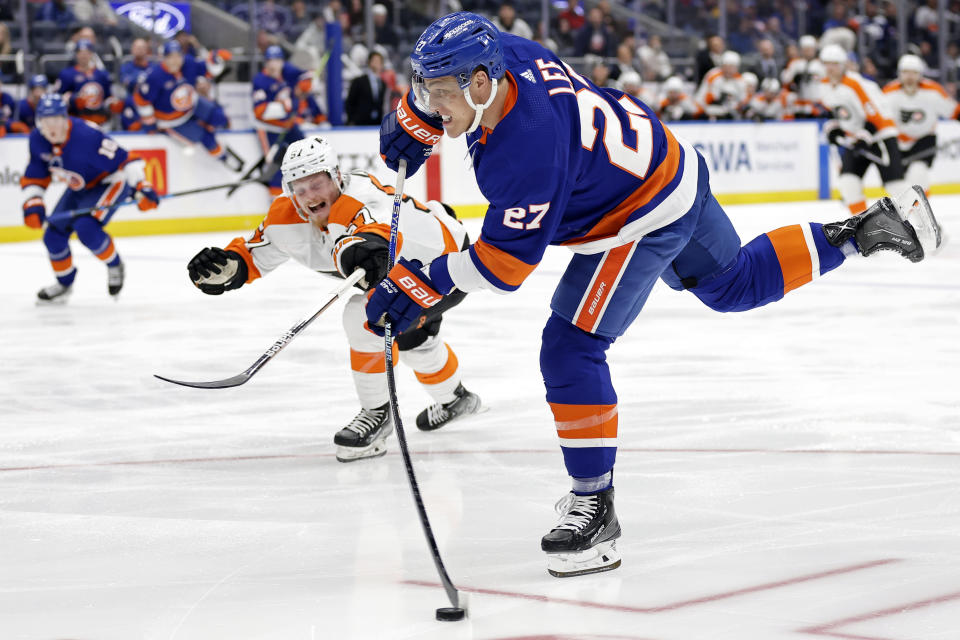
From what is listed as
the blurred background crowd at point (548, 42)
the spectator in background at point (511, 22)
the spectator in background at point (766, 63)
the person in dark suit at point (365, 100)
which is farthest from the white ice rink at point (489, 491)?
the spectator in background at point (766, 63)

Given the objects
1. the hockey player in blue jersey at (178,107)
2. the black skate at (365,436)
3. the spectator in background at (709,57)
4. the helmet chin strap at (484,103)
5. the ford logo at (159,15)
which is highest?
the helmet chin strap at (484,103)

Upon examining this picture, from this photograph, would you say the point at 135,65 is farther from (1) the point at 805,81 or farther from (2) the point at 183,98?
(1) the point at 805,81

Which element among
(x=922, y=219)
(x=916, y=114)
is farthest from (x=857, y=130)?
(x=922, y=219)

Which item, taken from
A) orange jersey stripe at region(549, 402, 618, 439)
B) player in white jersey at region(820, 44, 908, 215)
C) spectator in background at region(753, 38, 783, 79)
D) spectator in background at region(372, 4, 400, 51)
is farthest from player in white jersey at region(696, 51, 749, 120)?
orange jersey stripe at region(549, 402, 618, 439)

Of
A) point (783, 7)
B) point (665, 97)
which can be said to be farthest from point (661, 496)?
point (783, 7)

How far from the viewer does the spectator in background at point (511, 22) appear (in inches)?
553

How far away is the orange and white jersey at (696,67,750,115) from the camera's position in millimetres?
14898

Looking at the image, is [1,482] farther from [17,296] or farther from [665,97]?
[665,97]

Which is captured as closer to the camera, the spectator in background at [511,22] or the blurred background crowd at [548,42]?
the blurred background crowd at [548,42]

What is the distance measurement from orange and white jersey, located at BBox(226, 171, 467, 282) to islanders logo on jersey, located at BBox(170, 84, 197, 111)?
8.07 meters

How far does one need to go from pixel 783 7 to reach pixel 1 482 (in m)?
15.1

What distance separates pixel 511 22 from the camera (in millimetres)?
14086

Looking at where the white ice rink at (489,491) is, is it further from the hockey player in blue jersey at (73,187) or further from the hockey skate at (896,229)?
the hockey player in blue jersey at (73,187)

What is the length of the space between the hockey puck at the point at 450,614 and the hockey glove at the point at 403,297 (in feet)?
1.92
